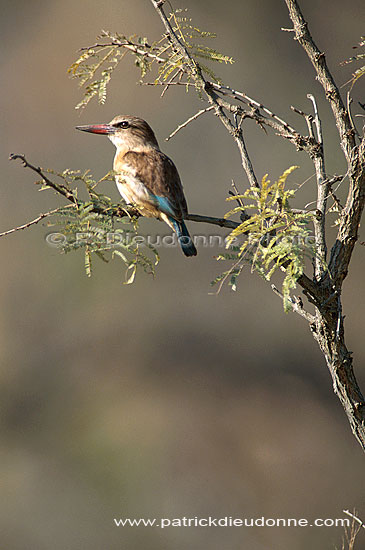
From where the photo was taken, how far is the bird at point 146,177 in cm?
149

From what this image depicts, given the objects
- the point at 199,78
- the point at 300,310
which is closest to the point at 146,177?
the point at 199,78

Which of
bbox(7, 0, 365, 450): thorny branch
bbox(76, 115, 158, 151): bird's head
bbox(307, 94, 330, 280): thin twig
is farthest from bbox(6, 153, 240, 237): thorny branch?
bbox(76, 115, 158, 151): bird's head

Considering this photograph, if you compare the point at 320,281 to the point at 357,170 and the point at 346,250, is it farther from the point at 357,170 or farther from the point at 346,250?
the point at 357,170

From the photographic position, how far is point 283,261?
0.94 m

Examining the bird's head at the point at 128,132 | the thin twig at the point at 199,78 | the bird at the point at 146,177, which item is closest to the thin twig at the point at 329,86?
the thin twig at the point at 199,78

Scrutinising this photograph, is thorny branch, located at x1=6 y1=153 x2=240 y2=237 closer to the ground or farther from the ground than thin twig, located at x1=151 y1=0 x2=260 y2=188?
closer to the ground

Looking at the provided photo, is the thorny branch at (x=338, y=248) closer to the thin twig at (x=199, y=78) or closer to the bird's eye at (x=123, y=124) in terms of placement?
the thin twig at (x=199, y=78)

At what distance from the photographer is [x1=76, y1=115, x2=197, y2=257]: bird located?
58.7 inches

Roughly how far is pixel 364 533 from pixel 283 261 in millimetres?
2830

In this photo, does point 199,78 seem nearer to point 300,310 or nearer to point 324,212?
point 324,212

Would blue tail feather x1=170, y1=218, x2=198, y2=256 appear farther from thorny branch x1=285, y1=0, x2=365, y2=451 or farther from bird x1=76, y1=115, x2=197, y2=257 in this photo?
thorny branch x1=285, y1=0, x2=365, y2=451

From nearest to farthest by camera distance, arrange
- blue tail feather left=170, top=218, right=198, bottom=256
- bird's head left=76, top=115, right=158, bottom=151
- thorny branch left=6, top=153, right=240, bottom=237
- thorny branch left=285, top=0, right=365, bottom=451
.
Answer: thorny branch left=6, top=153, right=240, bottom=237
thorny branch left=285, top=0, right=365, bottom=451
blue tail feather left=170, top=218, right=198, bottom=256
bird's head left=76, top=115, right=158, bottom=151

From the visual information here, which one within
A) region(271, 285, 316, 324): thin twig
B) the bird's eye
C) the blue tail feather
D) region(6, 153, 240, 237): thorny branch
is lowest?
region(271, 285, 316, 324): thin twig

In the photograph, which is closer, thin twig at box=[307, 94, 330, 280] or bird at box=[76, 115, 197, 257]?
thin twig at box=[307, 94, 330, 280]
